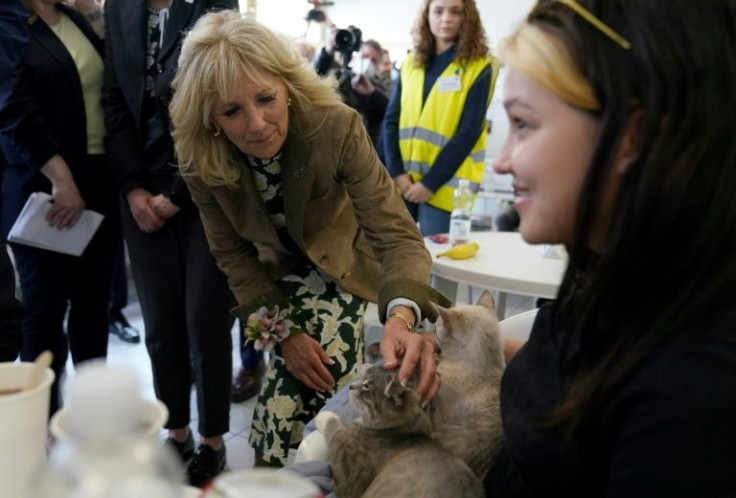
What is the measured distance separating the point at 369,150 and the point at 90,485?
112 cm

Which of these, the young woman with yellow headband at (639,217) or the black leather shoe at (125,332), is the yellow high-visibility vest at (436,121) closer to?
the black leather shoe at (125,332)

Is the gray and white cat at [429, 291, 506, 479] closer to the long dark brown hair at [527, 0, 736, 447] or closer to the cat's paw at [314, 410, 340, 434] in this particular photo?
the cat's paw at [314, 410, 340, 434]

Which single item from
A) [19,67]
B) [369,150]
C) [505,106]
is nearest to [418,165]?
[369,150]

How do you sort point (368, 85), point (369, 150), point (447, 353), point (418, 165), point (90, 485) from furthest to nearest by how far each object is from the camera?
1. point (368, 85)
2. point (418, 165)
3. point (369, 150)
4. point (447, 353)
5. point (90, 485)

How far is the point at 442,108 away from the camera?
2617mm

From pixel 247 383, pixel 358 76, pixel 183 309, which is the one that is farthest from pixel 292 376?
pixel 358 76

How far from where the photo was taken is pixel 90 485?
350 millimetres

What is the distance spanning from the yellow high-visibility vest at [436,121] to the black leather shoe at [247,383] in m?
1.11

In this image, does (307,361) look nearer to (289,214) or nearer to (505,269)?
(289,214)

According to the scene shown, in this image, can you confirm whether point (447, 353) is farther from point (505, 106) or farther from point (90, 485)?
point (90, 485)

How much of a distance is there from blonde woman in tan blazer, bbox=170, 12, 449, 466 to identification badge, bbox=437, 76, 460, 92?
128 cm

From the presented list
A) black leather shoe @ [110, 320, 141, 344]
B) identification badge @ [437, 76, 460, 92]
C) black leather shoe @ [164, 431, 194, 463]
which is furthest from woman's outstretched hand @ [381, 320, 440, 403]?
black leather shoe @ [110, 320, 141, 344]

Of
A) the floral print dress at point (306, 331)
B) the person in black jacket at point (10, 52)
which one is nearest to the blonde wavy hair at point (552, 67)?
the floral print dress at point (306, 331)

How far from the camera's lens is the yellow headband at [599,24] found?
541 millimetres
